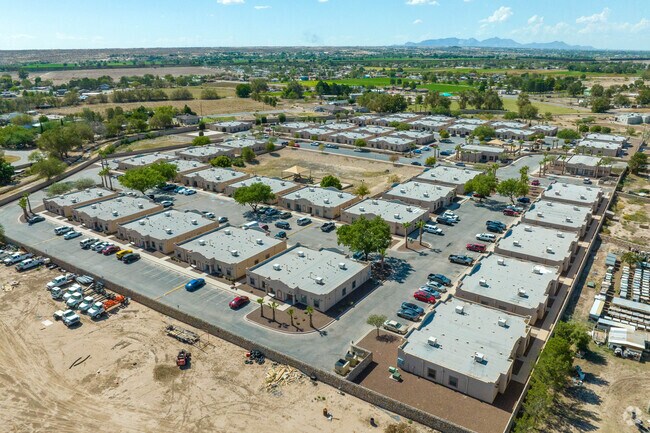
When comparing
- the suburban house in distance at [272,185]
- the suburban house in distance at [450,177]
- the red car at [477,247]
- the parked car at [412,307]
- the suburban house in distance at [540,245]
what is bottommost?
the parked car at [412,307]

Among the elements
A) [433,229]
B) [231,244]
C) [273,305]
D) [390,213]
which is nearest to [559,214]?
[433,229]

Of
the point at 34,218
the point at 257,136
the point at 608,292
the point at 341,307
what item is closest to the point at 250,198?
the point at 341,307

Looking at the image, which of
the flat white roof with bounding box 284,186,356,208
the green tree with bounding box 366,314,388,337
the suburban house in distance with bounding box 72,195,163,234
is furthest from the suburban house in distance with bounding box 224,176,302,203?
the green tree with bounding box 366,314,388,337

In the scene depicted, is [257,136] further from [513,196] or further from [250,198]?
[513,196]

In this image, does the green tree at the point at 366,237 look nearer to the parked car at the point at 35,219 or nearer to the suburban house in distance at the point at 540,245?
the suburban house in distance at the point at 540,245

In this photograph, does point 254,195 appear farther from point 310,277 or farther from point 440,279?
point 440,279

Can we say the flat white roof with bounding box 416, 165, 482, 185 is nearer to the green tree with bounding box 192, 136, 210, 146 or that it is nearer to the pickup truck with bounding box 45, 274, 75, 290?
the pickup truck with bounding box 45, 274, 75, 290

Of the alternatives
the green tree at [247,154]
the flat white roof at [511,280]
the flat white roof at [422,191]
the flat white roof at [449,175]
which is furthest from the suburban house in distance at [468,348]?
the green tree at [247,154]
